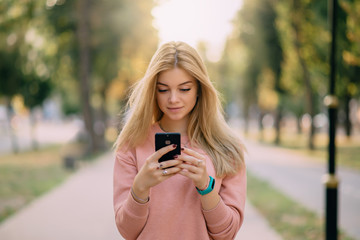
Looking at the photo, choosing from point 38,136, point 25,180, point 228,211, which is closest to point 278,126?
point 25,180

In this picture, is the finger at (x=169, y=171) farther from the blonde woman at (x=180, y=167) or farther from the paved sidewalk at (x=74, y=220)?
the paved sidewalk at (x=74, y=220)

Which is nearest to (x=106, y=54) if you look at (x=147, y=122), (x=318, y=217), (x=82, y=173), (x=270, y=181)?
(x=82, y=173)

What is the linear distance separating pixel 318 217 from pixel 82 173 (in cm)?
800

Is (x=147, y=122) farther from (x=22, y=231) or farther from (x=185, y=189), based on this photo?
(x=22, y=231)

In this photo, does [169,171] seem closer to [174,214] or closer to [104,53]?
[174,214]

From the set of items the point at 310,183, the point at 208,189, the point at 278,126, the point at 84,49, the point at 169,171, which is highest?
the point at 84,49

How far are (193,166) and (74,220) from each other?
5193mm

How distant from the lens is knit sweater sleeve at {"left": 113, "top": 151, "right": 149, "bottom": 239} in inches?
72.2

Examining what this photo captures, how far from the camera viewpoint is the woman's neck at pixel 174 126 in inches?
86.7

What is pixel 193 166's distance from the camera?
68.8 inches

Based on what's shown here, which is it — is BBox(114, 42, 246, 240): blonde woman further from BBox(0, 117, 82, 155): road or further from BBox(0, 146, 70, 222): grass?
BBox(0, 117, 82, 155): road

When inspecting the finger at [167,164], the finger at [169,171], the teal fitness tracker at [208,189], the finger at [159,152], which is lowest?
the teal fitness tracker at [208,189]

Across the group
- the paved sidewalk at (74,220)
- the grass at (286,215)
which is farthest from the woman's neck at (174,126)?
the grass at (286,215)

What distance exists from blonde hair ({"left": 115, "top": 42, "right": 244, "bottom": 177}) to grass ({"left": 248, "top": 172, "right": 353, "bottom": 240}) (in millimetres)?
3906
